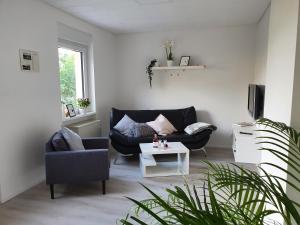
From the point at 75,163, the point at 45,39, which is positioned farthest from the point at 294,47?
the point at 45,39

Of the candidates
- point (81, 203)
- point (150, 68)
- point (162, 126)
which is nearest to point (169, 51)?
point (150, 68)

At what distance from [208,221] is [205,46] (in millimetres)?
4746

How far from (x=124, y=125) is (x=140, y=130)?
35 centimetres

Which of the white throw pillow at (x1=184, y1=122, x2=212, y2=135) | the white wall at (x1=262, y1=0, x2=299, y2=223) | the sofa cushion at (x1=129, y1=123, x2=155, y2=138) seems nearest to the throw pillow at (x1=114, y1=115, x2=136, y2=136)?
the sofa cushion at (x1=129, y1=123, x2=155, y2=138)

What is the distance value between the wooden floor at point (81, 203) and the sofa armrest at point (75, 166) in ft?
0.78

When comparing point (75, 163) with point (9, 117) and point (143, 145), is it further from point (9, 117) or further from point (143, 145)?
point (143, 145)

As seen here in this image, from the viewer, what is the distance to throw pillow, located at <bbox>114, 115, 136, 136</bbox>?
4.52 metres

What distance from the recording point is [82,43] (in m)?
4.37

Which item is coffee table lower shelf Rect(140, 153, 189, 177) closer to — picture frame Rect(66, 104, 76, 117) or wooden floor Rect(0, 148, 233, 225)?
wooden floor Rect(0, 148, 233, 225)

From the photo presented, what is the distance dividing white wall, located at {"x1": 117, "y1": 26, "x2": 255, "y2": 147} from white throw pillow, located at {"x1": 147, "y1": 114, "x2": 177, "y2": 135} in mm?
631

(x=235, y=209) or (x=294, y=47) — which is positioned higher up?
(x=294, y=47)

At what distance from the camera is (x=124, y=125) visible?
181 inches

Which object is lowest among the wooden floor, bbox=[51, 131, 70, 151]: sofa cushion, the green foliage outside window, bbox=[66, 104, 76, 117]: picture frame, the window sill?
the wooden floor

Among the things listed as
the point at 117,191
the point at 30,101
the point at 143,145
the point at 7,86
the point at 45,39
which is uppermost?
the point at 45,39
